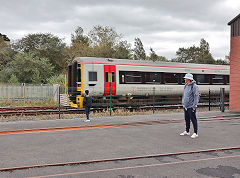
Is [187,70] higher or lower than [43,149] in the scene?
higher

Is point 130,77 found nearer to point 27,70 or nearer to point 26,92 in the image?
point 26,92

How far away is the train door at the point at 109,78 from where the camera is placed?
51.5 feet

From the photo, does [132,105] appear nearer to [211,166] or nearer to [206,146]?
[206,146]

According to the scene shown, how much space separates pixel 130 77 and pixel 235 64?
614 centimetres

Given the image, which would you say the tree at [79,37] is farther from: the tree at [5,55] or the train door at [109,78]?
the train door at [109,78]

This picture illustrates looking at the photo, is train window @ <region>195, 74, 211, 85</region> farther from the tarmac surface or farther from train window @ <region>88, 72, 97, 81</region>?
the tarmac surface

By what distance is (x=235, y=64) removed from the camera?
15.4 meters

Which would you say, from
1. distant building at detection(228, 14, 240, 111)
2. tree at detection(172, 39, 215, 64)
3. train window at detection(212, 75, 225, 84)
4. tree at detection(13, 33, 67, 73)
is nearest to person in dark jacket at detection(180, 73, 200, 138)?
distant building at detection(228, 14, 240, 111)

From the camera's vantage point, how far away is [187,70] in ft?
62.3

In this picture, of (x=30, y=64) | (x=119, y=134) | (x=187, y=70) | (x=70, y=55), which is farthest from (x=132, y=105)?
(x=70, y=55)

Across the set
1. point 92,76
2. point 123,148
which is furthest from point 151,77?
point 123,148

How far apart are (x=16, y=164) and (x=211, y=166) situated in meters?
3.73

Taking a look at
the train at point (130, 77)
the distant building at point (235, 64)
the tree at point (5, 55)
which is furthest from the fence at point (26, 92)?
the tree at point (5, 55)

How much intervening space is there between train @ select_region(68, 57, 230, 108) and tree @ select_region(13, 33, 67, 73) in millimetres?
27750
